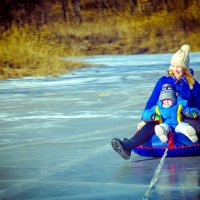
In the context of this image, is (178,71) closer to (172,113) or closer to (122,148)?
(172,113)

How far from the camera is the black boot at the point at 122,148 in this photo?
31.6 ft

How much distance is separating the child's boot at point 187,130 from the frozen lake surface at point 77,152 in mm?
211

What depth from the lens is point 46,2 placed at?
65.6 m

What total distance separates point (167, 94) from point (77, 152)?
3.97ft

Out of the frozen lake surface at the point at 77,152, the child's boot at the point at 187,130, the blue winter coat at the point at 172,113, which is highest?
the blue winter coat at the point at 172,113

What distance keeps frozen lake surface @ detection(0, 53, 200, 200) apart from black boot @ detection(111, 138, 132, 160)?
82 millimetres

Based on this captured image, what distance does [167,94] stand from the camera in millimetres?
9984

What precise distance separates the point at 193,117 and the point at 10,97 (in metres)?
9.07

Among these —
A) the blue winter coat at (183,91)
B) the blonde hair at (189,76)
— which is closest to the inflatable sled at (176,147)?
the blue winter coat at (183,91)

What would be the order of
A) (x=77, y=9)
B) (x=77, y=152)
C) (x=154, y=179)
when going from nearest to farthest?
(x=154, y=179)
(x=77, y=152)
(x=77, y=9)

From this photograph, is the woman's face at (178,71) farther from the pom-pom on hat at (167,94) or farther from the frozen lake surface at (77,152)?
the frozen lake surface at (77,152)

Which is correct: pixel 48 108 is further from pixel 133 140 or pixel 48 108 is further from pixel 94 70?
pixel 94 70

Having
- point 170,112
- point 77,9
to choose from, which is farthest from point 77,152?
point 77,9

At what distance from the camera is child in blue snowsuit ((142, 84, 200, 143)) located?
9.87m
